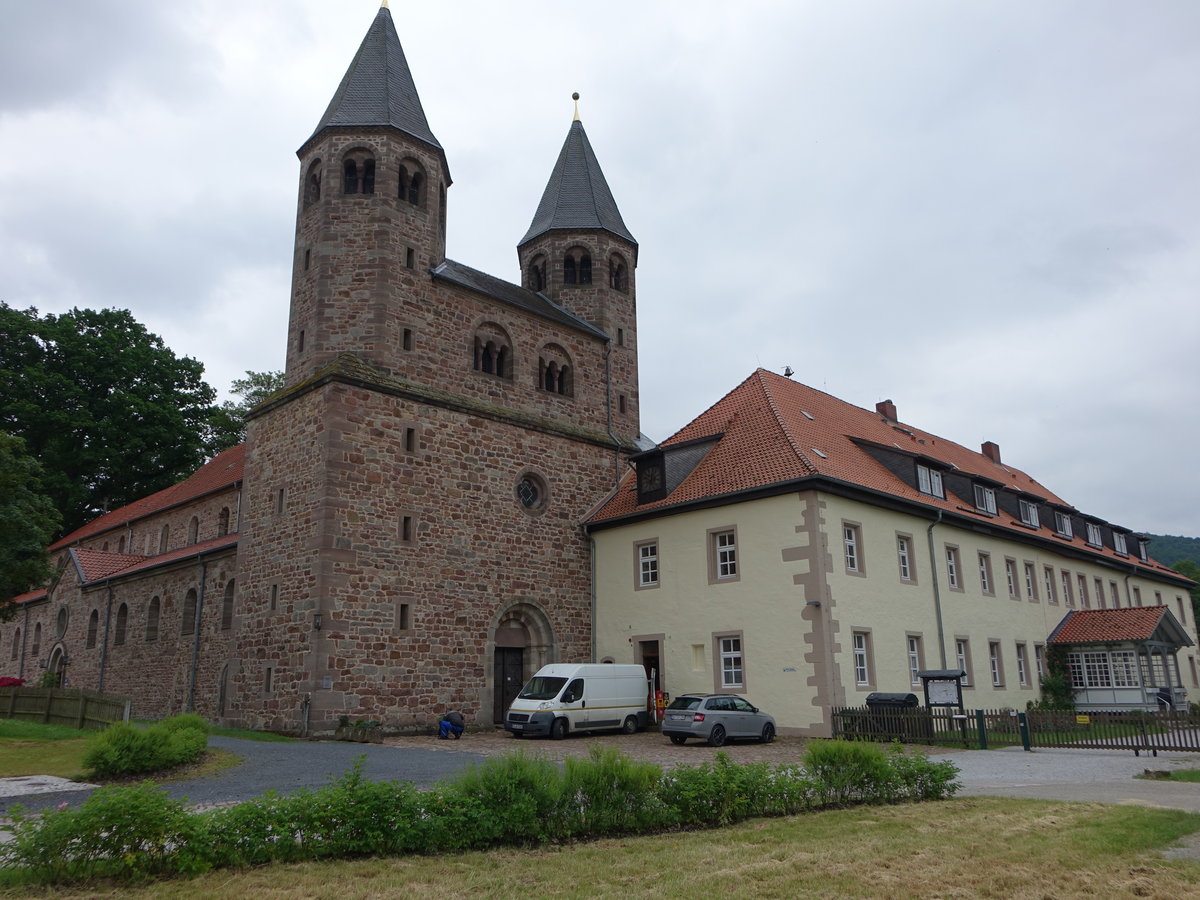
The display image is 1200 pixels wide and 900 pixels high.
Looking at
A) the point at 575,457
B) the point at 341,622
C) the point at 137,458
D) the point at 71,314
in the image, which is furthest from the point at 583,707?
the point at 71,314

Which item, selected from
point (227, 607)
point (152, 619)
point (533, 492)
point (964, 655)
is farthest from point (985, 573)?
point (152, 619)

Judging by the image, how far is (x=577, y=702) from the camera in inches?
858

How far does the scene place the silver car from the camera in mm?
19469

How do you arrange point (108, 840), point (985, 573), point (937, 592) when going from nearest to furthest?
point (108, 840), point (937, 592), point (985, 573)

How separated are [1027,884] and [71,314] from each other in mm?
53011

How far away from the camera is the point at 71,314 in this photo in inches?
1914

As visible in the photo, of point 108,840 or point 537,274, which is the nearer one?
point 108,840

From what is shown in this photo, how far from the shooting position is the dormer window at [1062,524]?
3588 centimetres

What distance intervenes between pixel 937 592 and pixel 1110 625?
32.2ft

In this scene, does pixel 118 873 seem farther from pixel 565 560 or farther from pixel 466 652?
pixel 565 560

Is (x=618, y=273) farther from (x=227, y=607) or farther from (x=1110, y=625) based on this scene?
(x=1110, y=625)

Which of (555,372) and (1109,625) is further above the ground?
(555,372)

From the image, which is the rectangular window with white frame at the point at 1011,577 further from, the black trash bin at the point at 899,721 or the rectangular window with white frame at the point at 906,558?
the black trash bin at the point at 899,721

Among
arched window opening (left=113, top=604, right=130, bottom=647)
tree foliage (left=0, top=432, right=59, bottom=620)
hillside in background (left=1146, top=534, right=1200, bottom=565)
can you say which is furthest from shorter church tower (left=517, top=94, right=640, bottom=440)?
hillside in background (left=1146, top=534, right=1200, bottom=565)
